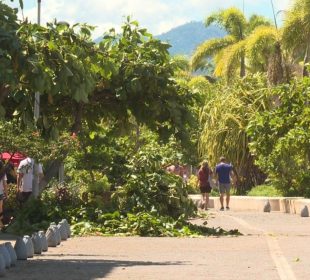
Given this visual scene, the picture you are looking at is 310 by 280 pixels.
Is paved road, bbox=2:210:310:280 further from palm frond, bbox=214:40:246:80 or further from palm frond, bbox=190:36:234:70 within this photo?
palm frond, bbox=190:36:234:70

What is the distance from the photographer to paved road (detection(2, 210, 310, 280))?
530 inches

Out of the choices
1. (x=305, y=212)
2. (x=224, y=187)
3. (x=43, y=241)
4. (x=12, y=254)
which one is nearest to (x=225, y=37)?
(x=224, y=187)

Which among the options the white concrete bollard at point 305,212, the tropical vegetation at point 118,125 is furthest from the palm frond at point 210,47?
the white concrete bollard at point 305,212

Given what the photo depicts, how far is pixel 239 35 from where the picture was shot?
204ft

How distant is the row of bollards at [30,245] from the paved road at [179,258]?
15cm

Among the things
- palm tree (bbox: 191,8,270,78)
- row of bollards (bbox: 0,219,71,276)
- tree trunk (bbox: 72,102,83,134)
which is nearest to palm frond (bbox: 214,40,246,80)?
palm tree (bbox: 191,8,270,78)

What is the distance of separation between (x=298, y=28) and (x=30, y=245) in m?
28.3

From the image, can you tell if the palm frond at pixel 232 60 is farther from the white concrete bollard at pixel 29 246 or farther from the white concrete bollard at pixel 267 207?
the white concrete bollard at pixel 29 246

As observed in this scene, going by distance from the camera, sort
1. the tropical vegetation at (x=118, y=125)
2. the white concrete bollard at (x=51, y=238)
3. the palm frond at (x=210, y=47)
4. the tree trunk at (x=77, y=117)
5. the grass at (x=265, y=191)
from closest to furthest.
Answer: the tropical vegetation at (x=118, y=125) → the white concrete bollard at (x=51, y=238) → the tree trunk at (x=77, y=117) → the grass at (x=265, y=191) → the palm frond at (x=210, y=47)

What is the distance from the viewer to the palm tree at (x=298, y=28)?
137 ft

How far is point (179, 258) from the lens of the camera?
16297mm

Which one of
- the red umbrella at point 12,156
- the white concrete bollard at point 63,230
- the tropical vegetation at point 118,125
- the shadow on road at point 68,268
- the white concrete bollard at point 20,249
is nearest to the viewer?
the shadow on road at point 68,268

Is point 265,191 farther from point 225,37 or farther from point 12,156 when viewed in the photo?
point 12,156

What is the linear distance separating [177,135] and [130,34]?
2467 mm
